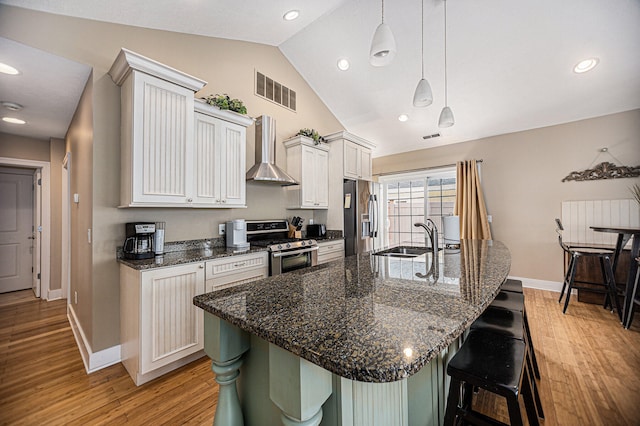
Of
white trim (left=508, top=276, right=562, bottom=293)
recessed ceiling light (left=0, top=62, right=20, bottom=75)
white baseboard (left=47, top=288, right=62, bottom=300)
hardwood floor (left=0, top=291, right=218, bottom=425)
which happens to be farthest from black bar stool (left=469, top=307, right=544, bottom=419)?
white baseboard (left=47, top=288, right=62, bottom=300)

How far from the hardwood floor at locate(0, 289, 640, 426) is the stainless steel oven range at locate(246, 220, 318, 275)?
1124mm

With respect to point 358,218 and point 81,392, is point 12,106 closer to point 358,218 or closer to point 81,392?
point 81,392

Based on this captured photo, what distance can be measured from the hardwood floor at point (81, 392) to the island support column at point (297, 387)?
1253 mm

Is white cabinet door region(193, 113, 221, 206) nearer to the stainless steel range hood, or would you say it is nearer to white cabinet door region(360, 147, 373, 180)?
the stainless steel range hood

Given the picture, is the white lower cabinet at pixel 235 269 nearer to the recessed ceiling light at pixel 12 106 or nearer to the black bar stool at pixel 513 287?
the black bar stool at pixel 513 287

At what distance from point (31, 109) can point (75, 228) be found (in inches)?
54.6

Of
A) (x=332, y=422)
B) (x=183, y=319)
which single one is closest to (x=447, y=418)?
(x=332, y=422)

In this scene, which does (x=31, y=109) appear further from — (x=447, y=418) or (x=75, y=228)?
(x=447, y=418)

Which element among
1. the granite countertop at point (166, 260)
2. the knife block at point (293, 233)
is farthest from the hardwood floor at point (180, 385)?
the knife block at point (293, 233)

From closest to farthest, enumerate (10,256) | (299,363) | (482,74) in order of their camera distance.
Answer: (299,363), (482,74), (10,256)

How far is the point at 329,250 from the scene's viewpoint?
356cm

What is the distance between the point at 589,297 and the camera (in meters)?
3.39

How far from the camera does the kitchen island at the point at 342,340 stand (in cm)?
61

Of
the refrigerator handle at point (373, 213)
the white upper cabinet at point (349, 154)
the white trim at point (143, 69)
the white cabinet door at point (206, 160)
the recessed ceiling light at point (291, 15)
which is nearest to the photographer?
the white trim at point (143, 69)
